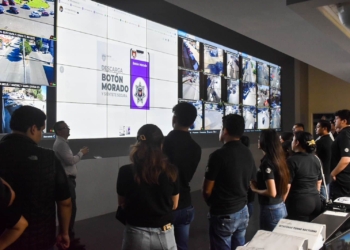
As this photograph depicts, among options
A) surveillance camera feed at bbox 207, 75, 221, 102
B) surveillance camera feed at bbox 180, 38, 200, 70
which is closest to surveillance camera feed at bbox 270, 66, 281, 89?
surveillance camera feed at bbox 207, 75, 221, 102

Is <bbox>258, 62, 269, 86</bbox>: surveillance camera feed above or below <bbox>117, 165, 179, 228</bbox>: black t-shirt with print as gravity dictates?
above

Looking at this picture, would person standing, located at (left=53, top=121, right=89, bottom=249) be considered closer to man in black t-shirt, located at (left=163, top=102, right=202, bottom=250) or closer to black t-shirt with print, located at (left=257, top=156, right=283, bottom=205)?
man in black t-shirt, located at (left=163, top=102, right=202, bottom=250)

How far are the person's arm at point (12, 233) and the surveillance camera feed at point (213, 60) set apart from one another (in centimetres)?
490

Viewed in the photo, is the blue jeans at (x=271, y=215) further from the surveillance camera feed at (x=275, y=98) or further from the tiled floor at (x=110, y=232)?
the surveillance camera feed at (x=275, y=98)

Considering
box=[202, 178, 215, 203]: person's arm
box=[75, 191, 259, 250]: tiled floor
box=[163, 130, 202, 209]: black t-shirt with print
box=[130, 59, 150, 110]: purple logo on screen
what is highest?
box=[130, 59, 150, 110]: purple logo on screen

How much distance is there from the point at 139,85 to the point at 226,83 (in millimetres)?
2446

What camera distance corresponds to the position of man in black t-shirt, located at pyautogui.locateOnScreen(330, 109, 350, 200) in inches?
133

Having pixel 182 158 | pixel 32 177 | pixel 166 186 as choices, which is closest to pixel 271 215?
pixel 182 158

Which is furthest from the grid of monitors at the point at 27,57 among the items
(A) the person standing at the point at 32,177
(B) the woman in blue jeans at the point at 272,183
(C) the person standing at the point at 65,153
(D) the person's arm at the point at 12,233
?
(B) the woman in blue jeans at the point at 272,183

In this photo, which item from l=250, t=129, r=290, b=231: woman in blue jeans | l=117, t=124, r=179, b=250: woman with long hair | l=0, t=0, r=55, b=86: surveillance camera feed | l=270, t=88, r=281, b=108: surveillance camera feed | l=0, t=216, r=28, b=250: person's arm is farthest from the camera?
l=270, t=88, r=281, b=108: surveillance camera feed

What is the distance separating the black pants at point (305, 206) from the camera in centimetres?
254

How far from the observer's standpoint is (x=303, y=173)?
2.57 meters

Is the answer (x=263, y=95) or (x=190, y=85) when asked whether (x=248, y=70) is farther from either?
(x=190, y=85)

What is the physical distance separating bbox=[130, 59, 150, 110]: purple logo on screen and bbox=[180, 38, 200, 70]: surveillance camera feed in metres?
0.88
